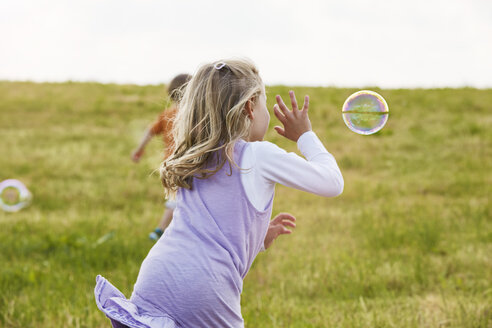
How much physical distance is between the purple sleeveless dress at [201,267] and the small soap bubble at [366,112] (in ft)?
4.10

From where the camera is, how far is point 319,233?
20.0ft

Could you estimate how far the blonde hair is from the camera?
7.09 ft

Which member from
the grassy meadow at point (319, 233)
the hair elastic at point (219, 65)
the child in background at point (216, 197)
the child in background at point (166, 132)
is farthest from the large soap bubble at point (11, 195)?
the hair elastic at point (219, 65)

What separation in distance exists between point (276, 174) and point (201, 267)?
18.4 inches

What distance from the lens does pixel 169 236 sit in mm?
2121

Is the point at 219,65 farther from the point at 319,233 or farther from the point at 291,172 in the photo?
the point at 319,233

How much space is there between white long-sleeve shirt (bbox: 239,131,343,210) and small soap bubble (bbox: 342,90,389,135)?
111cm

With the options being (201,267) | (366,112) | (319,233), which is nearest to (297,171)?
(201,267)

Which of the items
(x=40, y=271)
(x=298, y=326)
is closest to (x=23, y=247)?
(x=40, y=271)

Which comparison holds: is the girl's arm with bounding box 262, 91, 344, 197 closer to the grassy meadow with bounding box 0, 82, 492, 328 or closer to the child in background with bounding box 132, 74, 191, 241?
the grassy meadow with bounding box 0, 82, 492, 328

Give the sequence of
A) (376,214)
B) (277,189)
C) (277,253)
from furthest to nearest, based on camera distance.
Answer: (277,189), (376,214), (277,253)

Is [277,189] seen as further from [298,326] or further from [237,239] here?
[237,239]

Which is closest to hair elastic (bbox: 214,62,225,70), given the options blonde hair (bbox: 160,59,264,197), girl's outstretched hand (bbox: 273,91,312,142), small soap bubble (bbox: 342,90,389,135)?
blonde hair (bbox: 160,59,264,197)

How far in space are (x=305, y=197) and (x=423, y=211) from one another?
6.71 ft
